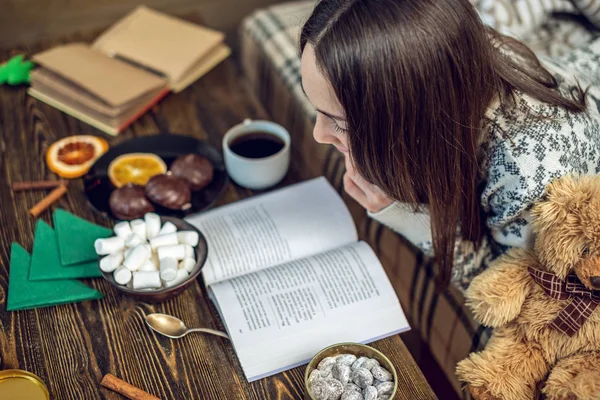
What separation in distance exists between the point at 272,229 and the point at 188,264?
0.61ft

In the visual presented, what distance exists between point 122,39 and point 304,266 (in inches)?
30.7

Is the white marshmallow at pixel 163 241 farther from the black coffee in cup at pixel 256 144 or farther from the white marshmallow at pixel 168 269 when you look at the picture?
the black coffee in cup at pixel 256 144

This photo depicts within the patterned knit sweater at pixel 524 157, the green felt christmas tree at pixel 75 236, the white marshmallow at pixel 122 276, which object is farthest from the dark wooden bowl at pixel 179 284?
the patterned knit sweater at pixel 524 157

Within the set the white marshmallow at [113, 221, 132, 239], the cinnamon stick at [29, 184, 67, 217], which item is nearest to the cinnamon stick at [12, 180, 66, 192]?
the cinnamon stick at [29, 184, 67, 217]

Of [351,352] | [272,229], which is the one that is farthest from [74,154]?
[351,352]

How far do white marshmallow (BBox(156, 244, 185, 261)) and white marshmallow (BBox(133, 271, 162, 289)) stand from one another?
34 mm

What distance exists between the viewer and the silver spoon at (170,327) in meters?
0.86

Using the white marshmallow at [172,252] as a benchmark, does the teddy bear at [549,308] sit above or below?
above

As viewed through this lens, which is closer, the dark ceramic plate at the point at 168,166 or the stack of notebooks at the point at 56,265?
the stack of notebooks at the point at 56,265

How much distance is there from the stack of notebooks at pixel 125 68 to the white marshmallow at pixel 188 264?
0.44 meters

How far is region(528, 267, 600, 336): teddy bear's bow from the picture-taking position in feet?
2.56

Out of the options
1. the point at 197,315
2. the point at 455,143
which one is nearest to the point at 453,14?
the point at 455,143

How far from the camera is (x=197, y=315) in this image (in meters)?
0.89

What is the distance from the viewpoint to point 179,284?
33.8 inches
